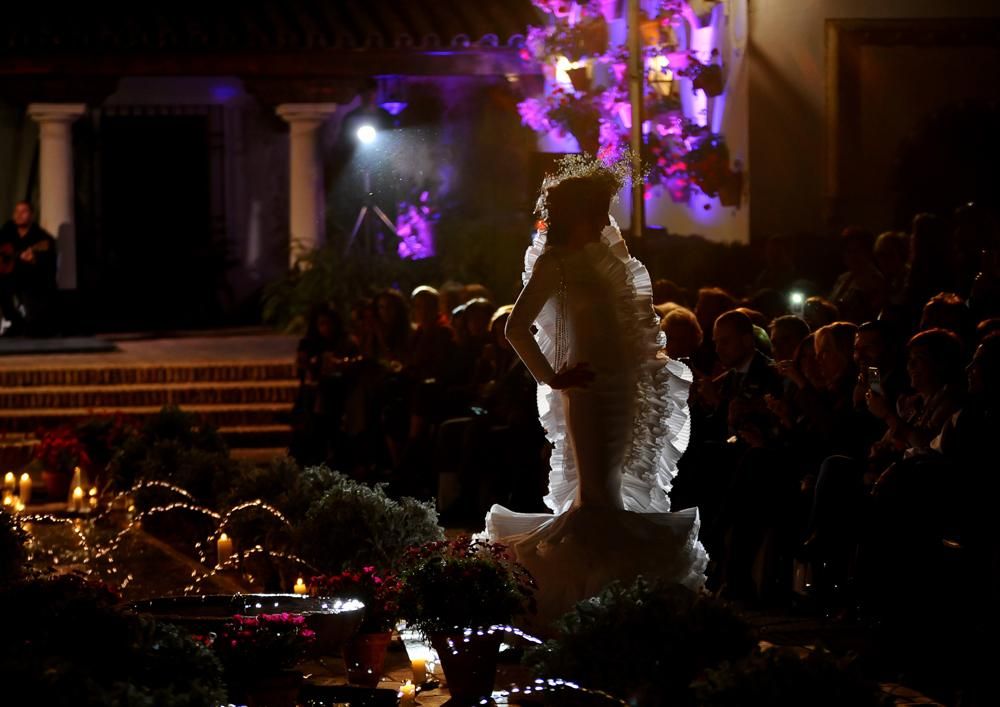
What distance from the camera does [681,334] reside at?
1029cm

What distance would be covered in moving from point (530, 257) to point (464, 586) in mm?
1988

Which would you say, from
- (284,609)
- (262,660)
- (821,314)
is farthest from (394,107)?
(262,660)

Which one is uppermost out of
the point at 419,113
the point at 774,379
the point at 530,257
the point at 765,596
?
the point at 419,113

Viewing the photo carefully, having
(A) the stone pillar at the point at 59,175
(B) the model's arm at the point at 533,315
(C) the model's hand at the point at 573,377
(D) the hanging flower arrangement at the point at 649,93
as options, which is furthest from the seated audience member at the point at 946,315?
(A) the stone pillar at the point at 59,175

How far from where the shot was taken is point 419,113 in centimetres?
2412

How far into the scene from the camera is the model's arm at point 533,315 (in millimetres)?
8062

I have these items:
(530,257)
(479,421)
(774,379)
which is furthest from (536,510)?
(530,257)

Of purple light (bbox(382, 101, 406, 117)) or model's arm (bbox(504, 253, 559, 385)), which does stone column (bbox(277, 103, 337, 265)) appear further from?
model's arm (bbox(504, 253, 559, 385))

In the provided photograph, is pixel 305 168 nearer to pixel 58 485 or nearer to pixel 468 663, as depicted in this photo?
pixel 58 485

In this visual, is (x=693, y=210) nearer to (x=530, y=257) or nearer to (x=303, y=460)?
(x=303, y=460)

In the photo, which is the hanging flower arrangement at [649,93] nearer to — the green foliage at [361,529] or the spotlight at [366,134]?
the spotlight at [366,134]

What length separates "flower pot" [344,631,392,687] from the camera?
7496mm

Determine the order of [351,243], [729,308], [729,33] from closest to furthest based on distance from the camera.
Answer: [729,308] < [729,33] < [351,243]

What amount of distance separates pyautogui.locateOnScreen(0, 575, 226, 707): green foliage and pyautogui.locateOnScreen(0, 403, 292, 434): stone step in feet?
37.5
